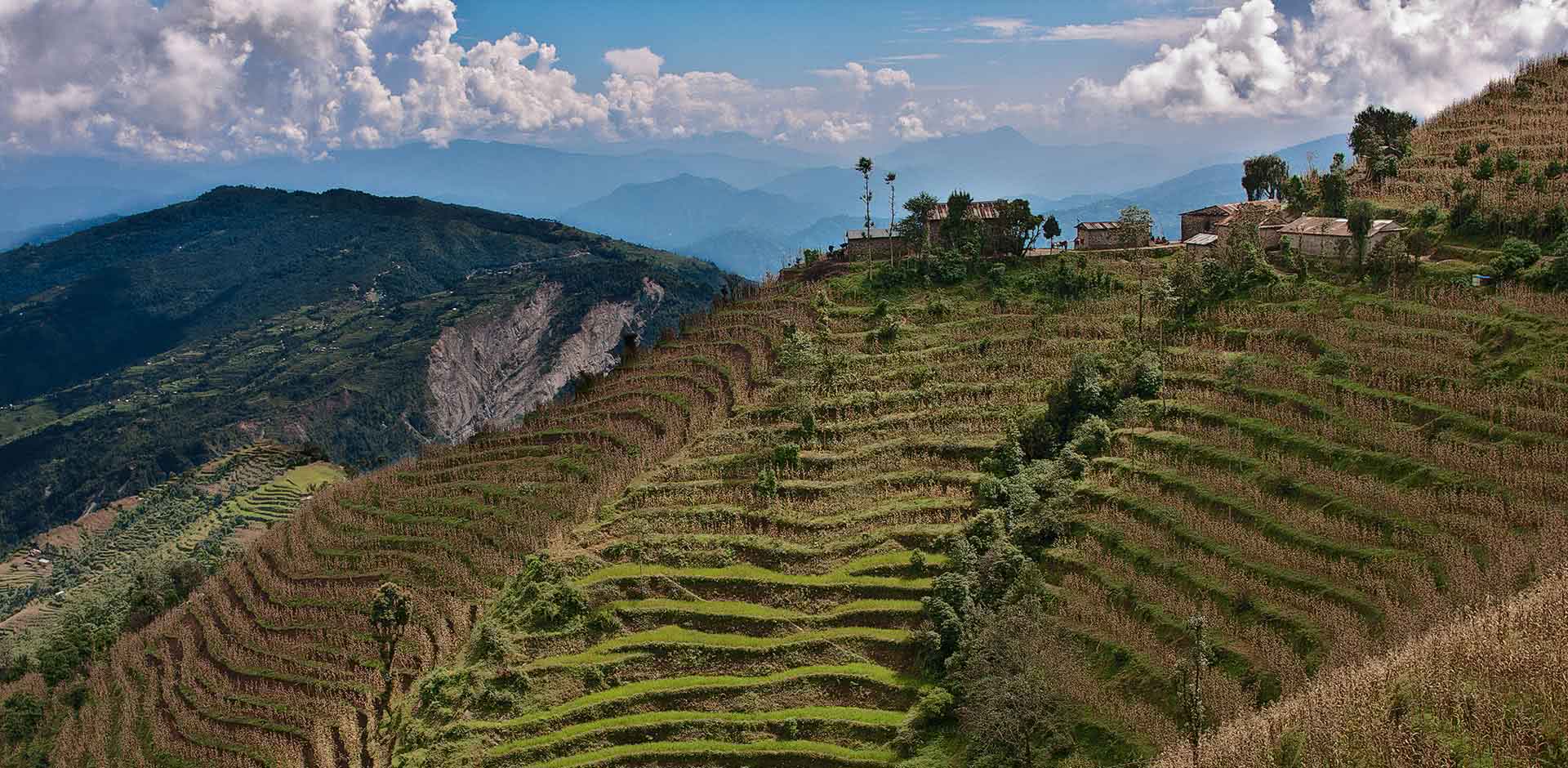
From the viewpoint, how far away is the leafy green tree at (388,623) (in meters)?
40.2

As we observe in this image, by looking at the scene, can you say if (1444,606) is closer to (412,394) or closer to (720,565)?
(720,565)

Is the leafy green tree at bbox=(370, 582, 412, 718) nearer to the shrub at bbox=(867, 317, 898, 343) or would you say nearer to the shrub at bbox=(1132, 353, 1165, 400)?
the shrub at bbox=(867, 317, 898, 343)

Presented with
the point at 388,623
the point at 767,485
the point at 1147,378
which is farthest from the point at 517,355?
the point at 1147,378

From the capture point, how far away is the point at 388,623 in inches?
1607

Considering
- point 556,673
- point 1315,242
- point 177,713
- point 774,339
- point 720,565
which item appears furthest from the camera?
point 774,339

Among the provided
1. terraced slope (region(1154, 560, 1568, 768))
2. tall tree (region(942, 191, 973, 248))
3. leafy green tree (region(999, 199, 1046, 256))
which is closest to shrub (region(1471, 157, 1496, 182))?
leafy green tree (region(999, 199, 1046, 256))

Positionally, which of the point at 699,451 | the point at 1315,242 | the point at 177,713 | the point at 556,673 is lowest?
the point at 177,713

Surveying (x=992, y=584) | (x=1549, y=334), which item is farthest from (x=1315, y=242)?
(x=992, y=584)

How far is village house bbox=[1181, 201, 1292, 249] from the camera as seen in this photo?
190ft

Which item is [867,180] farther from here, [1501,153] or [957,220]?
[1501,153]

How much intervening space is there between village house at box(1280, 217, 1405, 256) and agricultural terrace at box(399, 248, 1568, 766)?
512 cm

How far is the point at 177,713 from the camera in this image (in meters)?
46.2

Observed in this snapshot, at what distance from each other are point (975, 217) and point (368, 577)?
42122 millimetres

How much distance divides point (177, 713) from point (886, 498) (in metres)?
35.5
